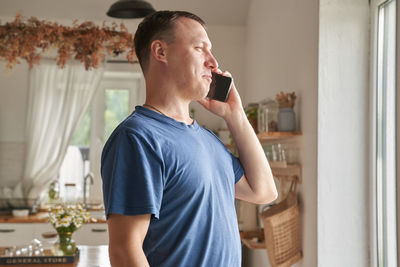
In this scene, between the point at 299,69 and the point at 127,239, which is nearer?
the point at 127,239

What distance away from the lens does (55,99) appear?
4.81m

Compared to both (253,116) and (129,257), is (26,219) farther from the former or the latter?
(129,257)

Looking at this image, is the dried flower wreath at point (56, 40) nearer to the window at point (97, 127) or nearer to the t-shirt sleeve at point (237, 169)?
the window at point (97, 127)

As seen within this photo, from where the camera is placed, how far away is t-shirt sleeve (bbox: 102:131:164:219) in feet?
3.07

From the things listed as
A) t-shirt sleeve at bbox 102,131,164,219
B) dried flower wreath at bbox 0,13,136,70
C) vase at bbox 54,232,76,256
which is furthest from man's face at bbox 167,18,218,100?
dried flower wreath at bbox 0,13,136,70

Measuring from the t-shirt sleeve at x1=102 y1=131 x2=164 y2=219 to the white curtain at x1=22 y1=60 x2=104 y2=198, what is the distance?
394cm

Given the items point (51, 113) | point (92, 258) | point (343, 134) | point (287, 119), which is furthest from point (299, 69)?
point (51, 113)

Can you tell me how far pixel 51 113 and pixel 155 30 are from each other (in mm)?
3892

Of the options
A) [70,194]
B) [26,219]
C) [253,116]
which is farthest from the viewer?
[70,194]

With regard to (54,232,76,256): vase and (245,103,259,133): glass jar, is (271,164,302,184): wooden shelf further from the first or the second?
(54,232,76,256): vase

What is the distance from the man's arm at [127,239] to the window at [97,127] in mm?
4042

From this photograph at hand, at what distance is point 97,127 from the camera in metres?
5.00

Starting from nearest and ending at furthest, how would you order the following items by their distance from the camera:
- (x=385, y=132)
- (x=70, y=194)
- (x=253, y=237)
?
(x=385, y=132) → (x=253, y=237) → (x=70, y=194)

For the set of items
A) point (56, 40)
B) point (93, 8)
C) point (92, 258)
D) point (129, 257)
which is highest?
point (93, 8)
